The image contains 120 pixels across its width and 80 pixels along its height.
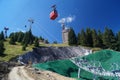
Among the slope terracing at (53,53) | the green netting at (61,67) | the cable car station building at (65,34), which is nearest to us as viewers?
the green netting at (61,67)

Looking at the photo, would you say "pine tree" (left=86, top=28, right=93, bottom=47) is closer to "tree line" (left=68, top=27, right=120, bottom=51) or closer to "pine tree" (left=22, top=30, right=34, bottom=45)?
"tree line" (left=68, top=27, right=120, bottom=51)

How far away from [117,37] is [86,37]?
13.0m

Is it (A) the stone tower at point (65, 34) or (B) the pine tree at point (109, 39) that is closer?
(B) the pine tree at point (109, 39)

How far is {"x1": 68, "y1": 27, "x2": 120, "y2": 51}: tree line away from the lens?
325 ft

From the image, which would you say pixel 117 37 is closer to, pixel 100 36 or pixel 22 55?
pixel 100 36

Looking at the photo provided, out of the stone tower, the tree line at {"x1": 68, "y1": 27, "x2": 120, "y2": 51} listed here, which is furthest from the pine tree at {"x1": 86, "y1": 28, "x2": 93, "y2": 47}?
the stone tower

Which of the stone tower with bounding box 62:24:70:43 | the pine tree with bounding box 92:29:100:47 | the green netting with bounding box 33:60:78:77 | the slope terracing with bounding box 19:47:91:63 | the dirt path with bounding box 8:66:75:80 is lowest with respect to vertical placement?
the dirt path with bounding box 8:66:75:80

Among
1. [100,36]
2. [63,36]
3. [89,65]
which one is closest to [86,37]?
[100,36]

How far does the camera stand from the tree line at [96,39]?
98.9 meters

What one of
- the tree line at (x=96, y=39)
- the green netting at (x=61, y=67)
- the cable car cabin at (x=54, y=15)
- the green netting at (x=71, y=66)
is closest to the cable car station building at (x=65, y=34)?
the tree line at (x=96, y=39)

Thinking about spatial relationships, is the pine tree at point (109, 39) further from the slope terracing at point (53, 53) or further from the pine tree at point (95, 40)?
the slope terracing at point (53, 53)

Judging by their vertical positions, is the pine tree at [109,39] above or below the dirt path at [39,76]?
above

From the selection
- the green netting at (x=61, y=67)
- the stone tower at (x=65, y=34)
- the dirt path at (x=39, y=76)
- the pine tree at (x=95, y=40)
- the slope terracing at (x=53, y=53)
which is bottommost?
A: the dirt path at (x=39, y=76)

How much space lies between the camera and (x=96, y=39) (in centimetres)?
10262
